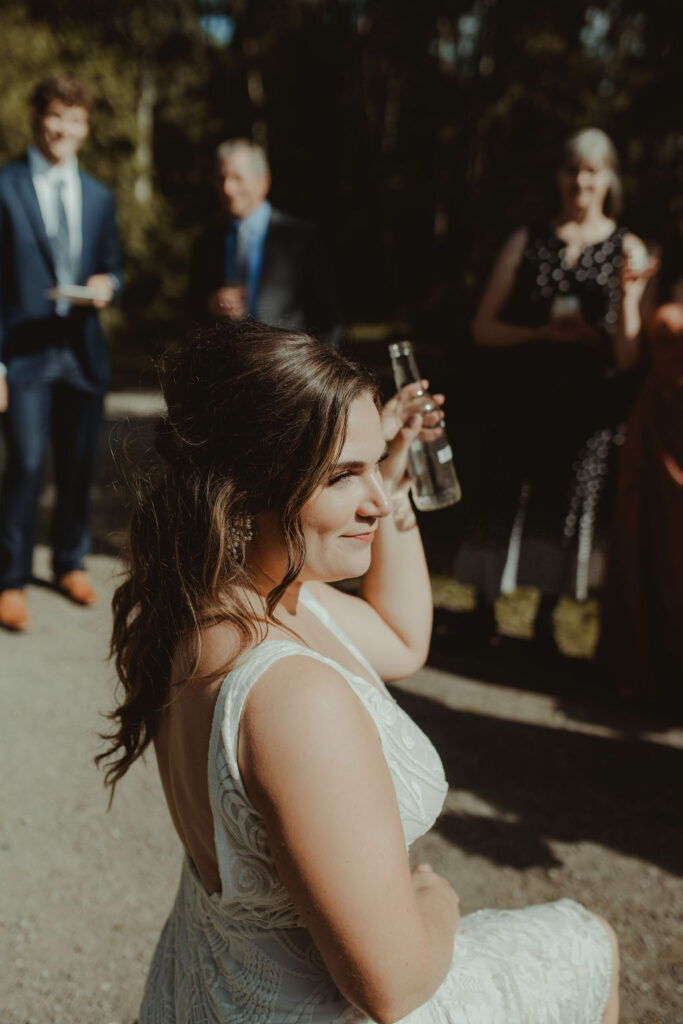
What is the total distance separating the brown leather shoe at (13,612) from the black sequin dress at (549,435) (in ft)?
7.31

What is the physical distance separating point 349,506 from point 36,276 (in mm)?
3757

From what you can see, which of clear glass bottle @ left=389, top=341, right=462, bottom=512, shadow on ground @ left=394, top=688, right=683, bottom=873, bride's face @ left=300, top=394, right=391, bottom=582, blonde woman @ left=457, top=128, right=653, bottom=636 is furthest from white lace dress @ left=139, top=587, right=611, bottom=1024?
blonde woman @ left=457, top=128, right=653, bottom=636

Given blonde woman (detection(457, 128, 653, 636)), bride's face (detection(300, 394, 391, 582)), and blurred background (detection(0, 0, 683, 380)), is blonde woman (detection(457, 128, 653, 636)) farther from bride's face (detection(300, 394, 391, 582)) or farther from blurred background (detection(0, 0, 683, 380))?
blurred background (detection(0, 0, 683, 380))

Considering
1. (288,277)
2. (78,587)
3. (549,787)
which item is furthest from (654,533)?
(78,587)

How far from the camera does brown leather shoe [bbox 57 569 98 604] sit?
5.11 metres

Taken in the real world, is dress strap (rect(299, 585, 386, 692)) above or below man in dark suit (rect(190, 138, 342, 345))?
below

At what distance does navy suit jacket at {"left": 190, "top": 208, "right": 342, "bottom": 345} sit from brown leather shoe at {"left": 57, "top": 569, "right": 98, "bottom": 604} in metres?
1.58

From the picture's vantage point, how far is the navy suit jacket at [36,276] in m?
4.57

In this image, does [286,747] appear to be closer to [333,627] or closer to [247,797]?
[247,797]

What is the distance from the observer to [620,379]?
441cm

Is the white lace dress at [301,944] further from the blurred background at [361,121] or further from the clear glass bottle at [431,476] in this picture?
the blurred background at [361,121]

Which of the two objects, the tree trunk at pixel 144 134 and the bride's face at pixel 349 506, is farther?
the tree trunk at pixel 144 134

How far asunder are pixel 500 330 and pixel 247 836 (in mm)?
3474

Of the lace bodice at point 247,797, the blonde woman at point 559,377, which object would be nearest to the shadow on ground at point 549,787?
the blonde woman at point 559,377
